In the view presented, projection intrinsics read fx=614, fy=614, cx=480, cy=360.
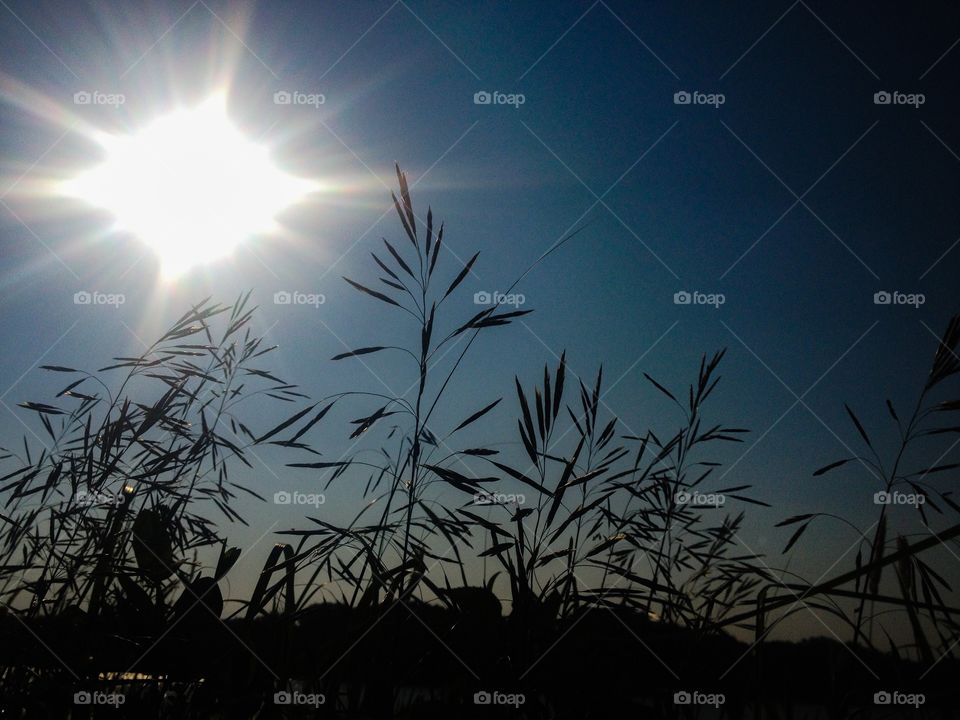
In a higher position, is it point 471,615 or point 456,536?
point 456,536

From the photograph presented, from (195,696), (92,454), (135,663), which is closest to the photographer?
(195,696)

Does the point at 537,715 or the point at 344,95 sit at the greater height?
the point at 344,95

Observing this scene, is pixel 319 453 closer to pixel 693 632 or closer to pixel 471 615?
pixel 471 615

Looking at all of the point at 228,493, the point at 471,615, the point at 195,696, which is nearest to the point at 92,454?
the point at 228,493

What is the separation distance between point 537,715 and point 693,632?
0.35m

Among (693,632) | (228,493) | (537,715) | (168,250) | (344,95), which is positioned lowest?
(537,715)

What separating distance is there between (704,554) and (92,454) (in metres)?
1.83

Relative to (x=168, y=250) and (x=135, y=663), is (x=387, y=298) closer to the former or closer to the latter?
(x=135, y=663)

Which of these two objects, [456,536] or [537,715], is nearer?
[537,715]

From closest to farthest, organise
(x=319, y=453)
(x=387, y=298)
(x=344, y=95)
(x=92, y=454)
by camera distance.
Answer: (x=387, y=298), (x=319, y=453), (x=92, y=454), (x=344, y=95)

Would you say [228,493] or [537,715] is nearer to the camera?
[537,715]

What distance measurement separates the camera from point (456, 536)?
1.36 meters

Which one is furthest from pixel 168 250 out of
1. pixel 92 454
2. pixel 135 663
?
pixel 135 663

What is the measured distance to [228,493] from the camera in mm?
2166
